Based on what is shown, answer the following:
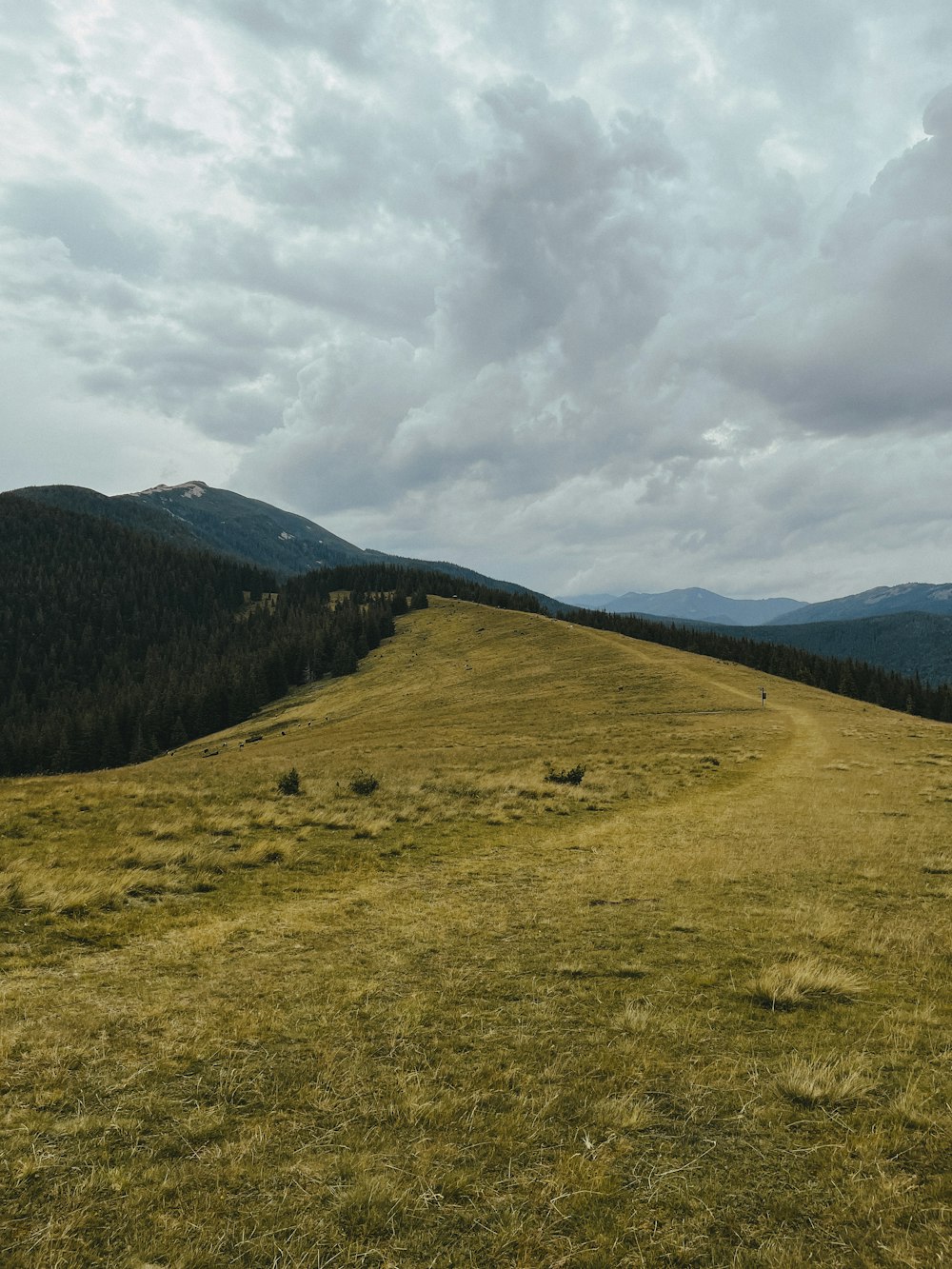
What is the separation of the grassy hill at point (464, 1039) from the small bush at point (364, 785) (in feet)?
11.6

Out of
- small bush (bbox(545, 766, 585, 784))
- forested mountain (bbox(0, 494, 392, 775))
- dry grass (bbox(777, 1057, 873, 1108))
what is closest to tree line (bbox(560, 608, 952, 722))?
forested mountain (bbox(0, 494, 392, 775))

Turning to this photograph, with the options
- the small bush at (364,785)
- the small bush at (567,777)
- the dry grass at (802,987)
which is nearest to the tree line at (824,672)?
the small bush at (567,777)

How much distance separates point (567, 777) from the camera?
2831cm

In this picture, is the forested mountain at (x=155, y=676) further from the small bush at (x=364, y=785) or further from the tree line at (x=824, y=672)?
the small bush at (x=364, y=785)

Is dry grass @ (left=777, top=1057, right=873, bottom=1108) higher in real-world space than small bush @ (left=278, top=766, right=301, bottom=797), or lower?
higher

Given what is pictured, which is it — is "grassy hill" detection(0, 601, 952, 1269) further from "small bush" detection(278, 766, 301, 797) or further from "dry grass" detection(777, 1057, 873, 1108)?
"small bush" detection(278, 766, 301, 797)

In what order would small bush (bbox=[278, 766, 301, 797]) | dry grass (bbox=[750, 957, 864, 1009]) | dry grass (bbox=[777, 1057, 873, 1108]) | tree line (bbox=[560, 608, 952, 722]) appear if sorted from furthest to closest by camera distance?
1. tree line (bbox=[560, 608, 952, 722])
2. small bush (bbox=[278, 766, 301, 797])
3. dry grass (bbox=[750, 957, 864, 1009])
4. dry grass (bbox=[777, 1057, 873, 1108])

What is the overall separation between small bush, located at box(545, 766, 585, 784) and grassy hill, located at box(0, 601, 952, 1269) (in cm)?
754

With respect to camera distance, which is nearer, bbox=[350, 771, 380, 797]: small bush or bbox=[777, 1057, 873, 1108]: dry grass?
bbox=[777, 1057, 873, 1108]: dry grass

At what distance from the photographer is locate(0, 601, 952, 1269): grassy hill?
4297 millimetres

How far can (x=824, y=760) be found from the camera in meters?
32.6

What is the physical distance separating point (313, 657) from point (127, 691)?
43.3 metres

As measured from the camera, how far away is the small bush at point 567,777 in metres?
28.0

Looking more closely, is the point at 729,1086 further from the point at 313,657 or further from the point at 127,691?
the point at 127,691
